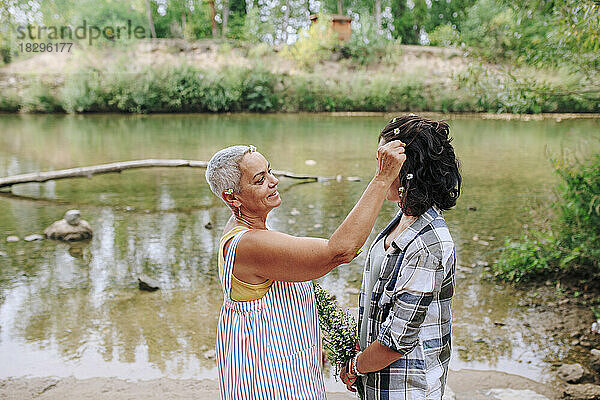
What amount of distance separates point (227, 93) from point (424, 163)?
97.8 ft

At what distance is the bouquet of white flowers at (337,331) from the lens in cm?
248

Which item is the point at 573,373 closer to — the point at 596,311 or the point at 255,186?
the point at 596,311

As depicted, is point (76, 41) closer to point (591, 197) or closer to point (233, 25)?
point (233, 25)

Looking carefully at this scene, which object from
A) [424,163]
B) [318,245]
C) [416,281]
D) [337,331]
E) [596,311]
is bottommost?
[596,311]

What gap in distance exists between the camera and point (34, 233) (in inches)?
322

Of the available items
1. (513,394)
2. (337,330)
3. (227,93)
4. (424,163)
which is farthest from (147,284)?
(227,93)

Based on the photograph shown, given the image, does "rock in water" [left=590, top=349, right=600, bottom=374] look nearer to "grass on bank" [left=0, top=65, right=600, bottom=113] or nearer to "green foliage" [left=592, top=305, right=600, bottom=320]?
"green foliage" [left=592, top=305, right=600, bottom=320]

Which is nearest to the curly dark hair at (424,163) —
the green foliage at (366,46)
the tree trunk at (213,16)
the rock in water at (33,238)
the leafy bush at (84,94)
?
the rock in water at (33,238)

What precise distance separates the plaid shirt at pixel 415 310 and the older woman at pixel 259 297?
0.29m

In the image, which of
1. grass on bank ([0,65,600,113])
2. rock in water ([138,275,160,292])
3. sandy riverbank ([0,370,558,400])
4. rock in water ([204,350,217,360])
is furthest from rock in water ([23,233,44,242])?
grass on bank ([0,65,600,113])

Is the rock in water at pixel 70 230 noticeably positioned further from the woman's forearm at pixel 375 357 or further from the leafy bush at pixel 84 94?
the leafy bush at pixel 84 94

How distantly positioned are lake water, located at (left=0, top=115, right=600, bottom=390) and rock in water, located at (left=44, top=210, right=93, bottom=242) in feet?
0.69

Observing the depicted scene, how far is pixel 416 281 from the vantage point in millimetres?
2006

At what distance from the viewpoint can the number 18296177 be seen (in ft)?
121
